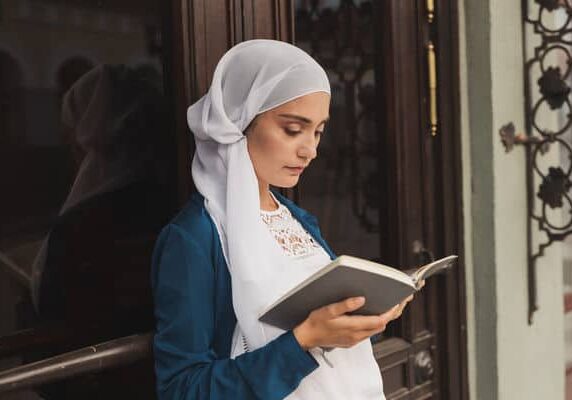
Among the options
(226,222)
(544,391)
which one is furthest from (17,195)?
(544,391)

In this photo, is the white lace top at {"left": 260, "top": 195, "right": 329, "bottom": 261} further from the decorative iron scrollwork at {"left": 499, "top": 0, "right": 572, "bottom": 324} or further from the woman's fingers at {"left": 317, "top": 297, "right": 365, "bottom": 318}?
the decorative iron scrollwork at {"left": 499, "top": 0, "right": 572, "bottom": 324}

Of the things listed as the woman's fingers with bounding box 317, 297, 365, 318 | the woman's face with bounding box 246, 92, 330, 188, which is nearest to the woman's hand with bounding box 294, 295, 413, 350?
the woman's fingers with bounding box 317, 297, 365, 318

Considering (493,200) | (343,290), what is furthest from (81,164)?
(493,200)

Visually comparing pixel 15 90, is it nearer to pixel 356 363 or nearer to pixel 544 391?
pixel 356 363

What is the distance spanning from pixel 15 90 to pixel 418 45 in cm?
122

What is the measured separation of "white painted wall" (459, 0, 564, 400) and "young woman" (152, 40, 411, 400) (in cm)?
105

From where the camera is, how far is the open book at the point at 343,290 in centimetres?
95

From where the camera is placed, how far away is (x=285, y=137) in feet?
3.81

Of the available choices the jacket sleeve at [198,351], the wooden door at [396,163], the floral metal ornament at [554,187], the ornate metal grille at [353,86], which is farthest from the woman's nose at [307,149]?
the floral metal ornament at [554,187]

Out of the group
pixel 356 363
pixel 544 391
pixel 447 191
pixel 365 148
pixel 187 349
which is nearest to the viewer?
pixel 187 349

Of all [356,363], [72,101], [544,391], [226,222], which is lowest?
[544,391]

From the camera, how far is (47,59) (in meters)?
1.15

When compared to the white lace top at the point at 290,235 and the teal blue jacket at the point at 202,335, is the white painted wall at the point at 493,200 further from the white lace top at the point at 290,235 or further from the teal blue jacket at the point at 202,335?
the teal blue jacket at the point at 202,335

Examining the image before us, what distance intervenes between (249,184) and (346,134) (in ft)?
2.53
